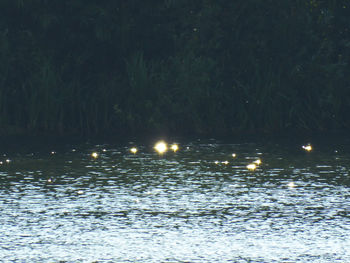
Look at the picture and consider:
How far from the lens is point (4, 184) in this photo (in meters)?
10.1

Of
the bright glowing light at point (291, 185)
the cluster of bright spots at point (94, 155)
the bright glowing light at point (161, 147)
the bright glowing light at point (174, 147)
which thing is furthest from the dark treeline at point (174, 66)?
the bright glowing light at point (291, 185)

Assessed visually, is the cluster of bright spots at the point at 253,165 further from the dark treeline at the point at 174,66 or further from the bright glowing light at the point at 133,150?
the dark treeline at the point at 174,66

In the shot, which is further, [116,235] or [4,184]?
[4,184]

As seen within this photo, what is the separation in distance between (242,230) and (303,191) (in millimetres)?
2220

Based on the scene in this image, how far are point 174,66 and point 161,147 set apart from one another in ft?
12.3

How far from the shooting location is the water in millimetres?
6816

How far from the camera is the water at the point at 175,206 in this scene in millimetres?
6816

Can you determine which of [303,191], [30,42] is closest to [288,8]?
[30,42]

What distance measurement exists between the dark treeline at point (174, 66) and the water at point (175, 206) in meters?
3.31

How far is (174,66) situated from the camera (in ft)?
56.9

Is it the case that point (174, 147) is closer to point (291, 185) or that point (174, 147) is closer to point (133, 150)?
point (133, 150)

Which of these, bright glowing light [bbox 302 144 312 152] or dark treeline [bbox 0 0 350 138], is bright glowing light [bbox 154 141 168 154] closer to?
dark treeline [bbox 0 0 350 138]

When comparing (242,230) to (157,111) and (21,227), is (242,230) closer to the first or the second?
(21,227)

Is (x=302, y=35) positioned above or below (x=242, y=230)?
above
